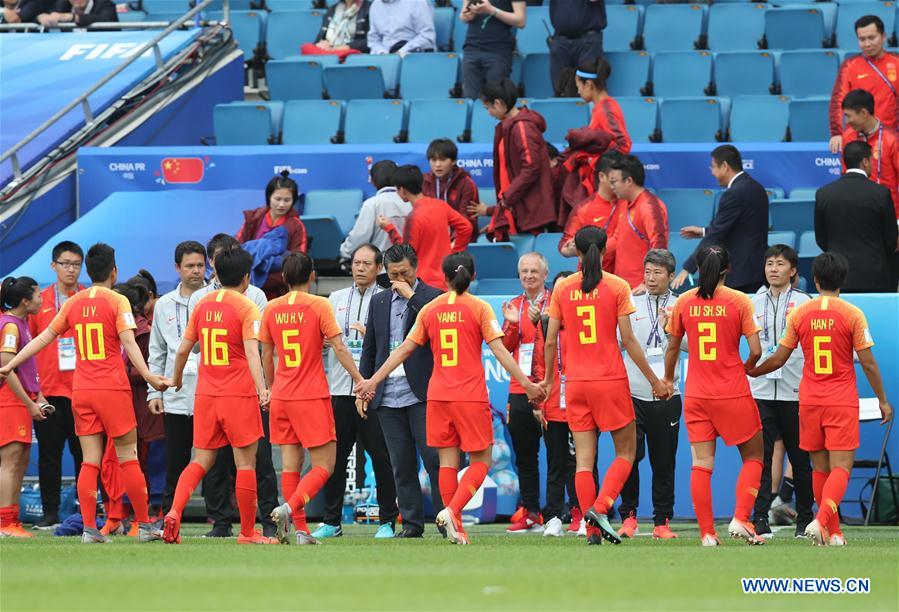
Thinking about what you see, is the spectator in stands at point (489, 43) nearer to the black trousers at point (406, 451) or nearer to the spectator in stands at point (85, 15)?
the spectator in stands at point (85, 15)

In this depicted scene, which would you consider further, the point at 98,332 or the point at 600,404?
the point at 98,332

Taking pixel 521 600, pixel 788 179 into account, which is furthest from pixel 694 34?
pixel 521 600

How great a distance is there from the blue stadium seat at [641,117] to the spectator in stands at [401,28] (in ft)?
9.45

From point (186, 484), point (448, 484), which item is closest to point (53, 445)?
point (186, 484)

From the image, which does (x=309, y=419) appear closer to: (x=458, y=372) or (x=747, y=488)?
(x=458, y=372)

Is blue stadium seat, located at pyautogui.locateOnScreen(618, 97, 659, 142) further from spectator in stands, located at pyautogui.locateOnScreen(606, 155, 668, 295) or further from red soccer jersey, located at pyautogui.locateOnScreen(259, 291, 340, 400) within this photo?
red soccer jersey, located at pyautogui.locateOnScreen(259, 291, 340, 400)

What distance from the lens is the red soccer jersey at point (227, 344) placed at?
9383 millimetres

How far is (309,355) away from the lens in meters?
9.55

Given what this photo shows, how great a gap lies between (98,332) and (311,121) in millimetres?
7089

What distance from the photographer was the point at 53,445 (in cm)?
1197

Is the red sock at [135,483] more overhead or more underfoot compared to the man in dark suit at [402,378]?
more underfoot

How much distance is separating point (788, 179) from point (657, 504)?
531 cm

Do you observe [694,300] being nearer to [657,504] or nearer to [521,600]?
[657,504]

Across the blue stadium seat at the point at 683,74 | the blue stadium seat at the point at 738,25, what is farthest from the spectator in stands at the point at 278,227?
the blue stadium seat at the point at 738,25
